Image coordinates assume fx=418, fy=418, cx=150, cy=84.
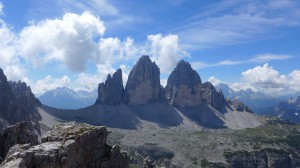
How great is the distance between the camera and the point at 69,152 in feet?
159

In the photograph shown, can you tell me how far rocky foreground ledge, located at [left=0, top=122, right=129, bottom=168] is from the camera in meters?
41.9

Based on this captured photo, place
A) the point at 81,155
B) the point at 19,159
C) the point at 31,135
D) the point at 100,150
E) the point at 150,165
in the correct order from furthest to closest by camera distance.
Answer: the point at 150,165, the point at 31,135, the point at 100,150, the point at 81,155, the point at 19,159

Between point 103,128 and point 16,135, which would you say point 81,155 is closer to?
point 103,128

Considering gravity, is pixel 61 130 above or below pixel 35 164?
above

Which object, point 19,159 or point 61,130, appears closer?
point 19,159

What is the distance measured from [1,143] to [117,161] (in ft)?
62.5

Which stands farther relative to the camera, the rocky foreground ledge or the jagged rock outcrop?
the jagged rock outcrop

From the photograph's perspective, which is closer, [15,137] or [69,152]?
[69,152]

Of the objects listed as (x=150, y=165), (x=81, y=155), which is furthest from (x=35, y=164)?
(x=150, y=165)

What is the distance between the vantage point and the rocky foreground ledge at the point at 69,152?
41.9 metres

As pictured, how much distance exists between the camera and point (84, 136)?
54469 millimetres

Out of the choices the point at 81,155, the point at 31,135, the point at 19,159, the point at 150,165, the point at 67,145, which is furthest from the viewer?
the point at 150,165

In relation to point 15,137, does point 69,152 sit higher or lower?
lower

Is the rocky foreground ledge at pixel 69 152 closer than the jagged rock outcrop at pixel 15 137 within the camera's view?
Yes
